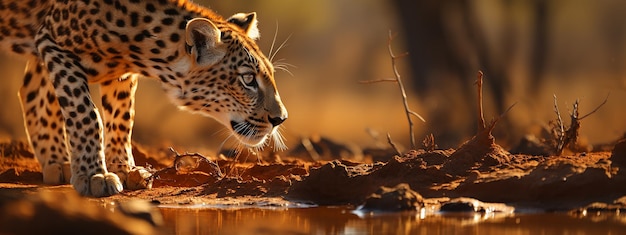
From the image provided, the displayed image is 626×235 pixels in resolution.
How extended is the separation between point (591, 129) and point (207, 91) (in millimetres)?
9994

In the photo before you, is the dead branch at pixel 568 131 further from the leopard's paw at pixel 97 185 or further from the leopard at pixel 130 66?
the leopard's paw at pixel 97 185

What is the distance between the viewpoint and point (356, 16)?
31.4 metres

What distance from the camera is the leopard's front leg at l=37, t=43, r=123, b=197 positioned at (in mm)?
8586

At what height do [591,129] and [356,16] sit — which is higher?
[356,16]

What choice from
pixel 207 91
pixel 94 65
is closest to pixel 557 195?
pixel 207 91

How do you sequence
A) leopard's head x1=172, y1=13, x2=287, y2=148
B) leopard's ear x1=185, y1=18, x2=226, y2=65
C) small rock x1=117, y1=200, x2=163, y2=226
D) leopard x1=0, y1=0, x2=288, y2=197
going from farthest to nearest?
leopard's head x1=172, y1=13, x2=287, y2=148 → leopard's ear x1=185, y1=18, x2=226, y2=65 → leopard x1=0, y1=0, x2=288, y2=197 → small rock x1=117, y1=200, x2=163, y2=226

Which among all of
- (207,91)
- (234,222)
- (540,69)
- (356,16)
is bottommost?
(234,222)

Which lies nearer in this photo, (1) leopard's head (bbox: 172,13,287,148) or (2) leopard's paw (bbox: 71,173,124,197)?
(2) leopard's paw (bbox: 71,173,124,197)

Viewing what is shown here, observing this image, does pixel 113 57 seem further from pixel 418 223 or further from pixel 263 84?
pixel 418 223

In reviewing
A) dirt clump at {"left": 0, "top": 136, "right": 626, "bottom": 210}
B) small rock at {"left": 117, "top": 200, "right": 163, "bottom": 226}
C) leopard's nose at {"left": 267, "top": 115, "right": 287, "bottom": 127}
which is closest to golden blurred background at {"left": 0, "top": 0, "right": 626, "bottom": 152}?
dirt clump at {"left": 0, "top": 136, "right": 626, "bottom": 210}

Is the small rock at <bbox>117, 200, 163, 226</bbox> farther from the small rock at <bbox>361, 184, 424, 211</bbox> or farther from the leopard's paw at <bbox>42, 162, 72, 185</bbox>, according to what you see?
the leopard's paw at <bbox>42, 162, 72, 185</bbox>

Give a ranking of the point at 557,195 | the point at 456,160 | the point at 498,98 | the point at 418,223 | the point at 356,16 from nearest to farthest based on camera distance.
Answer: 1. the point at 418,223
2. the point at 557,195
3. the point at 456,160
4. the point at 498,98
5. the point at 356,16

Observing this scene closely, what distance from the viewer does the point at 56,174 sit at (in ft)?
31.7

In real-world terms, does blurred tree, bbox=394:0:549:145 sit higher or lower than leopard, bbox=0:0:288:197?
higher
